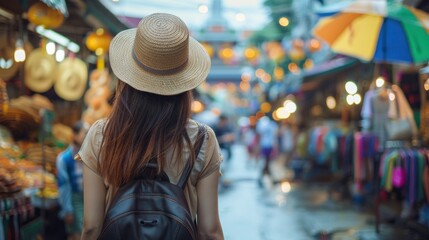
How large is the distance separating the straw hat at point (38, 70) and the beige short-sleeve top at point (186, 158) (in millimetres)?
4733

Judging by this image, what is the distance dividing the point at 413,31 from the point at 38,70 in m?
5.13

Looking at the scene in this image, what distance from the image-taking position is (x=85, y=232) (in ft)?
7.34

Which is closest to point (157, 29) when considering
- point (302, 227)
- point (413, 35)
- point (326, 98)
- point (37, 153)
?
point (37, 153)

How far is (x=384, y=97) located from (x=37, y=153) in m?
4.98

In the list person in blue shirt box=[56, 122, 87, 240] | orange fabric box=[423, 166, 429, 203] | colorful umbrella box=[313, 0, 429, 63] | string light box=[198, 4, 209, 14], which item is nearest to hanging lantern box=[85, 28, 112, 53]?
person in blue shirt box=[56, 122, 87, 240]

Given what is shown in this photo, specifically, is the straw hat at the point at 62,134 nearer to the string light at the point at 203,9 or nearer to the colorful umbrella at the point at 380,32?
the colorful umbrella at the point at 380,32

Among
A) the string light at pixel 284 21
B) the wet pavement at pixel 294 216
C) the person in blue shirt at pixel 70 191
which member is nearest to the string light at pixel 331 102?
the wet pavement at pixel 294 216

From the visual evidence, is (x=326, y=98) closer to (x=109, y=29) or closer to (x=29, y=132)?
(x=109, y=29)

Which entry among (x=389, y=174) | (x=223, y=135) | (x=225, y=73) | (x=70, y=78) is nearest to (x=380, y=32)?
(x=389, y=174)

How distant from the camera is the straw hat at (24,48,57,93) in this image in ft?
22.0

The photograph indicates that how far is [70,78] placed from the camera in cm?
770

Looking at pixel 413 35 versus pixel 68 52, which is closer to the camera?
pixel 413 35

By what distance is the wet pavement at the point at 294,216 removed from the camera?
7.73 meters

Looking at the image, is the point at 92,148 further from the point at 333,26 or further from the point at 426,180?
the point at 333,26
